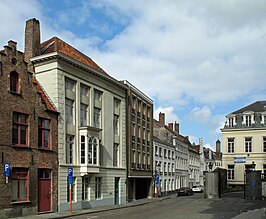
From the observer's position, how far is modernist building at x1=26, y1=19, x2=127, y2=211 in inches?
1214

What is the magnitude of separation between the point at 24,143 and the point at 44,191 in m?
3.93

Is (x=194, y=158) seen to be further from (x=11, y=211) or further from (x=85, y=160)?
(x=11, y=211)

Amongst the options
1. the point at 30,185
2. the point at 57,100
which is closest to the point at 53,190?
the point at 30,185

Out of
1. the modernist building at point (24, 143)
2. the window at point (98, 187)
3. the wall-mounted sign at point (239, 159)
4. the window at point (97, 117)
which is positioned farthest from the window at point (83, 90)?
the wall-mounted sign at point (239, 159)

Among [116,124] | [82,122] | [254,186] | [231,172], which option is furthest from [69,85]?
[231,172]

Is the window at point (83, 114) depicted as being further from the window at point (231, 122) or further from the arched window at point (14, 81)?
the window at point (231, 122)

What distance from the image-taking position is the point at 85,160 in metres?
32.6

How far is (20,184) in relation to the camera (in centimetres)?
2636

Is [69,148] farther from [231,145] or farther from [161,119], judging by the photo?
[161,119]

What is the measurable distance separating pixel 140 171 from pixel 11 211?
23.4 metres

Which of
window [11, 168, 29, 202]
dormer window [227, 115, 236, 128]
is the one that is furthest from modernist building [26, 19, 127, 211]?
dormer window [227, 115, 236, 128]

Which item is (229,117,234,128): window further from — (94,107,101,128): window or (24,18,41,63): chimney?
(24,18,41,63): chimney

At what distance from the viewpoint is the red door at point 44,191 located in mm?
28203

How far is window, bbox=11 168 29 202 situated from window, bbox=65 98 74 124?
6410 mm
